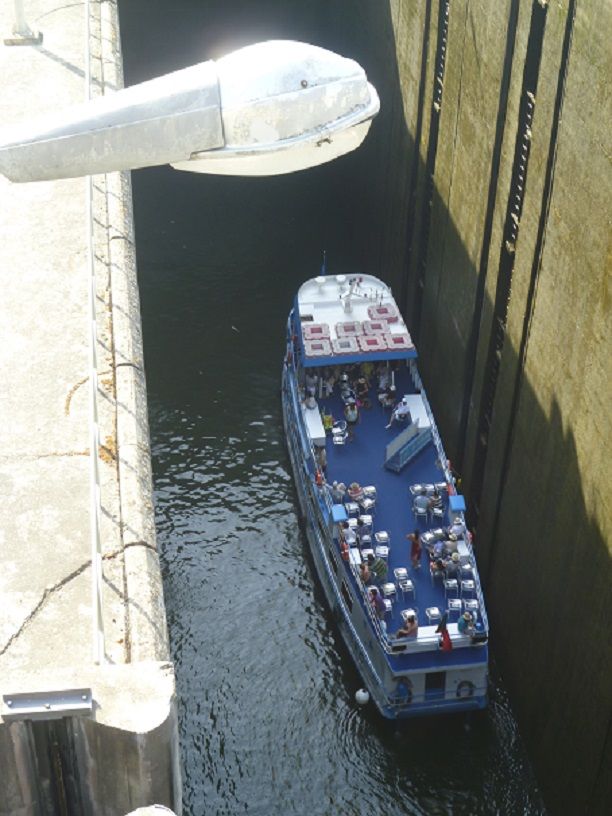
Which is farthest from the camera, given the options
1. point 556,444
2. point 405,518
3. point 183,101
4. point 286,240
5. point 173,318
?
point 286,240

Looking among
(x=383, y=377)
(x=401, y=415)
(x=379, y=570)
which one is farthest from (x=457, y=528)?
(x=383, y=377)

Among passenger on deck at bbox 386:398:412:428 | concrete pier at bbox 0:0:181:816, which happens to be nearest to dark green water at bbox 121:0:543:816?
passenger on deck at bbox 386:398:412:428

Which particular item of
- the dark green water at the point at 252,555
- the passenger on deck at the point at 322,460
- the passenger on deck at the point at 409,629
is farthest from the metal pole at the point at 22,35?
the passenger on deck at the point at 409,629

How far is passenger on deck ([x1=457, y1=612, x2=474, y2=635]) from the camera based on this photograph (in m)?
23.7

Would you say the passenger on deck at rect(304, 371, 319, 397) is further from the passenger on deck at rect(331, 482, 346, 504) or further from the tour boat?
the passenger on deck at rect(331, 482, 346, 504)

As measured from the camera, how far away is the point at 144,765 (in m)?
9.29

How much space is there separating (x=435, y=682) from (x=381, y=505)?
14.5ft

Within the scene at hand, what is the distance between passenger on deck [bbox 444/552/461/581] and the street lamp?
58.7 feet

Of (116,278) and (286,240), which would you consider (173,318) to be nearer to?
(286,240)

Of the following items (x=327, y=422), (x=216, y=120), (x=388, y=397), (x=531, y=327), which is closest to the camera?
(x=216, y=120)

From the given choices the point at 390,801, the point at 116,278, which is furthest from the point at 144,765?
the point at 390,801

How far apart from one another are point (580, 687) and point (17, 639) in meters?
13.0

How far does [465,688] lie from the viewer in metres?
24.3

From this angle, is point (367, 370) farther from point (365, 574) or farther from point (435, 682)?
point (435, 682)
